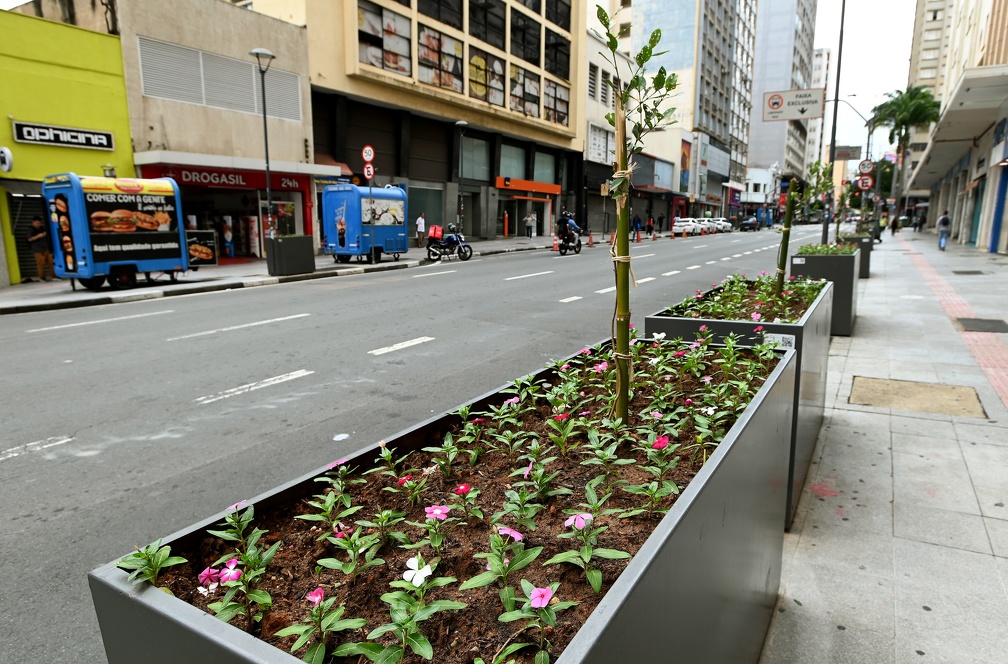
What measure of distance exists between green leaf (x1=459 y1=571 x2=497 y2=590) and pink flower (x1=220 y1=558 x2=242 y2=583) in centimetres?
58

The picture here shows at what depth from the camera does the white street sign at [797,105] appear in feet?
40.3

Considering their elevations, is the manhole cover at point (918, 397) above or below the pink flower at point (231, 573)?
below

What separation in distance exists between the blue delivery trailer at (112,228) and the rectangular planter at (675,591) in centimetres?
1515

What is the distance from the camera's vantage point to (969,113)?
23.6 meters

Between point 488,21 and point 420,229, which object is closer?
point 420,229

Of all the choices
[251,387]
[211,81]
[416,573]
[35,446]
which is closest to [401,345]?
[251,387]

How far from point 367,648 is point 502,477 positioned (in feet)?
3.64

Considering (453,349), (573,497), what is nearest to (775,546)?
(573,497)

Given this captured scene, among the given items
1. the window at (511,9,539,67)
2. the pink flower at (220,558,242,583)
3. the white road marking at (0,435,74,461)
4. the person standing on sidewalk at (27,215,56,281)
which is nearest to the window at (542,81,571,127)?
the window at (511,9,539,67)

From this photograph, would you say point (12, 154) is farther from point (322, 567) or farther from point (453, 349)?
point (322, 567)

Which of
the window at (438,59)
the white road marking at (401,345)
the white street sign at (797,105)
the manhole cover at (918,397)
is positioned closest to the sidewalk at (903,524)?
the manhole cover at (918,397)

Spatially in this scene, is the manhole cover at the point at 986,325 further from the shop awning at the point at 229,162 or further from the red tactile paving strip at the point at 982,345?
the shop awning at the point at 229,162

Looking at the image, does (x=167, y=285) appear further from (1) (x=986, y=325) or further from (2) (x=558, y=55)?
(2) (x=558, y=55)

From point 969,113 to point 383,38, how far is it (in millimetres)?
23629
